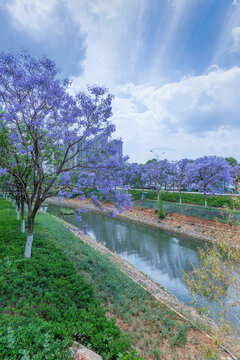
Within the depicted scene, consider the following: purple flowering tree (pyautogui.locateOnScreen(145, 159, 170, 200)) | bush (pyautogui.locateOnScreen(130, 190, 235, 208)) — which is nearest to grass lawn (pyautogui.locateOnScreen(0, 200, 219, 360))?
bush (pyautogui.locateOnScreen(130, 190, 235, 208))

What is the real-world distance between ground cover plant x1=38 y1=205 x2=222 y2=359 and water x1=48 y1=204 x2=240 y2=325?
2.29m

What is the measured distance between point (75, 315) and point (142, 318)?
2.40 meters

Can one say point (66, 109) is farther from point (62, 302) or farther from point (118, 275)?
point (118, 275)

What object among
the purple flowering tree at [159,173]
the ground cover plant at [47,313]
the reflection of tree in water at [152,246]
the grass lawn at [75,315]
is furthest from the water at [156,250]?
the purple flowering tree at [159,173]

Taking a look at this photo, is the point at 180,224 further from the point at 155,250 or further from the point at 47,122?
the point at 47,122

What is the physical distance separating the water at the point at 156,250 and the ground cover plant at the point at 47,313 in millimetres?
4964

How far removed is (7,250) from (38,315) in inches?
156

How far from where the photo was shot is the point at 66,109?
7102 millimetres

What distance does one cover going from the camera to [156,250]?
16.0m

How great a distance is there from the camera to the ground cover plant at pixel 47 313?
137 inches

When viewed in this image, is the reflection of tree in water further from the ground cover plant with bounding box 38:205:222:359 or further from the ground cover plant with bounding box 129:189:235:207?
the ground cover plant with bounding box 129:189:235:207

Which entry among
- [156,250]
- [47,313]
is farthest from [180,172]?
[47,313]

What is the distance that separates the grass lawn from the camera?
144 inches

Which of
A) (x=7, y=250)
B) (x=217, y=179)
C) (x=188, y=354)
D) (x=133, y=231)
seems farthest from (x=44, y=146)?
(x=217, y=179)
